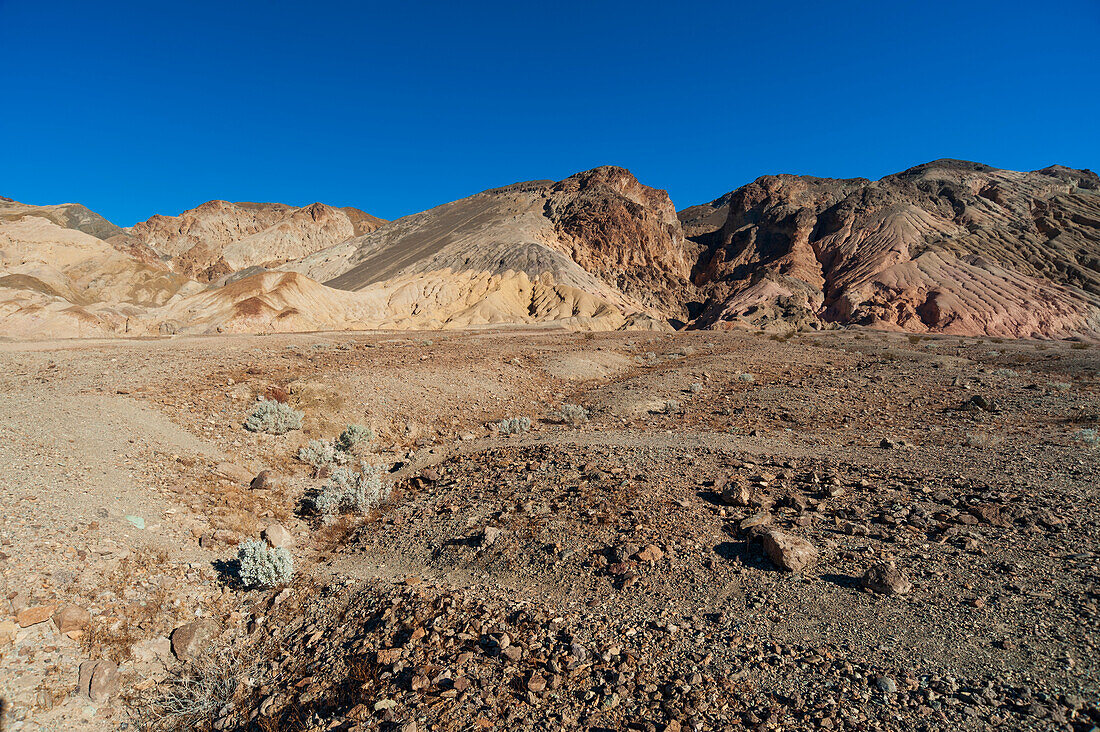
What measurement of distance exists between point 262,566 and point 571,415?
6660 mm

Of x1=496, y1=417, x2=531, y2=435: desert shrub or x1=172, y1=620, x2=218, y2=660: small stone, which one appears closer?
x1=172, y1=620, x2=218, y2=660: small stone

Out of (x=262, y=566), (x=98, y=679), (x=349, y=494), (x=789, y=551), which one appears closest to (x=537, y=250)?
(x=349, y=494)

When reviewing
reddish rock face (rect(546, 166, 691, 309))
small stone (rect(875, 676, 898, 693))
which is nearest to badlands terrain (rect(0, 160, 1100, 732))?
small stone (rect(875, 676, 898, 693))

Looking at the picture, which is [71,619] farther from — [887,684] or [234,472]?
[887,684]

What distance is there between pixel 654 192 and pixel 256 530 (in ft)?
285

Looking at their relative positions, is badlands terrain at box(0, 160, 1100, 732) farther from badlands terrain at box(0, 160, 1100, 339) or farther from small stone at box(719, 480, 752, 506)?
badlands terrain at box(0, 160, 1100, 339)

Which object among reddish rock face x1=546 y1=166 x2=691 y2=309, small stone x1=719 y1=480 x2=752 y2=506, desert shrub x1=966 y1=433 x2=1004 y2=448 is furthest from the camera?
reddish rock face x1=546 y1=166 x2=691 y2=309

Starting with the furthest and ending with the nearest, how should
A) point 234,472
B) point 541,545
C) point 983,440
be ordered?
point 983,440 < point 234,472 < point 541,545

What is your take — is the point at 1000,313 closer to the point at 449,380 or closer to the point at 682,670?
the point at 449,380

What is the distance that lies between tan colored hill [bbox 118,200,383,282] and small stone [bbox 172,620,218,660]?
100 metres

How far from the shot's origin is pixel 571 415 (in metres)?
10.6

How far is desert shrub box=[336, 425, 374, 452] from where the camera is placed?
27.2 feet

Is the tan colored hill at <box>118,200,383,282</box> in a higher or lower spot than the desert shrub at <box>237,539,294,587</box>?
higher

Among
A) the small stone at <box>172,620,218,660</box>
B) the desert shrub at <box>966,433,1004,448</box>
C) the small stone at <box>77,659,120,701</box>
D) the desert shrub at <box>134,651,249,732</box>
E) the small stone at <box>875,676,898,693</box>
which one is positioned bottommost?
the desert shrub at <box>134,651,249,732</box>
